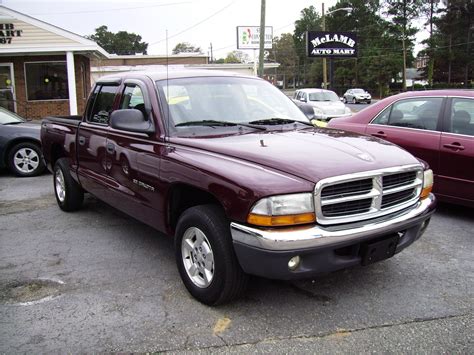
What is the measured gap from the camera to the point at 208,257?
3422 millimetres

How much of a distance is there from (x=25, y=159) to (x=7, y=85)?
10744mm

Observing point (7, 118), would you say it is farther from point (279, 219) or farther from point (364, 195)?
point (364, 195)

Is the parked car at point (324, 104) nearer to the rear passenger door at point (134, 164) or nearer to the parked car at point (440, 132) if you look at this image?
the parked car at point (440, 132)

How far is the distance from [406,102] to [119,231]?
158 inches

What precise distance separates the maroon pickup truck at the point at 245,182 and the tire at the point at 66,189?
3.96ft

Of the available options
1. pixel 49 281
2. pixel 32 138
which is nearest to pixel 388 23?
pixel 32 138

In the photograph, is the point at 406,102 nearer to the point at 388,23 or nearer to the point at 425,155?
the point at 425,155

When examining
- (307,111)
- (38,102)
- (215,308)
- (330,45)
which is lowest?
(215,308)

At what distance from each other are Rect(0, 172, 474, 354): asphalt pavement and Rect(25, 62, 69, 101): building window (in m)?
15.2

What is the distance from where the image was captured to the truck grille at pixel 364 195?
3062mm

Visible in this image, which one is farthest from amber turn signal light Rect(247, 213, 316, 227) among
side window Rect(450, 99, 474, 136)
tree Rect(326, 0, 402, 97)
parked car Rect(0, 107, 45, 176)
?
tree Rect(326, 0, 402, 97)

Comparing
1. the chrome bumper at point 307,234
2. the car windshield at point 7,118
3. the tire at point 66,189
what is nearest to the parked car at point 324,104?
the car windshield at point 7,118

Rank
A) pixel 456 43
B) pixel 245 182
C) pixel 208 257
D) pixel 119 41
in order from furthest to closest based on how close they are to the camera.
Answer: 1. pixel 119 41
2. pixel 456 43
3. pixel 208 257
4. pixel 245 182

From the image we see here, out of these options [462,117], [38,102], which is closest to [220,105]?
[462,117]
